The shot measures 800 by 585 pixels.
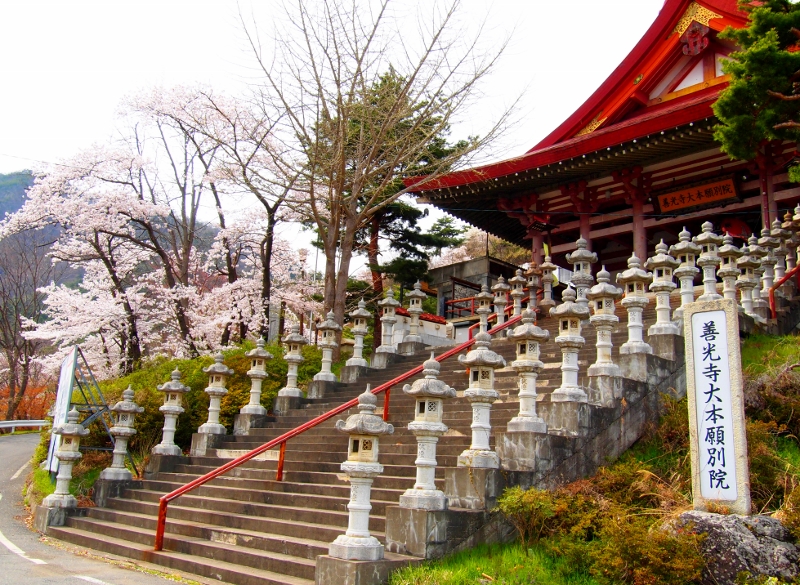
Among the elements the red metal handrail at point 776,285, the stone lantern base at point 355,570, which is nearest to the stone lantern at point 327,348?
the stone lantern base at point 355,570

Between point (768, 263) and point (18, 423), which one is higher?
point (768, 263)

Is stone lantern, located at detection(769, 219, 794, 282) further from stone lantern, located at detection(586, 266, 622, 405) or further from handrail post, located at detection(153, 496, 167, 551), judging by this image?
handrail post, located at detection(153, 496, 167, 551)

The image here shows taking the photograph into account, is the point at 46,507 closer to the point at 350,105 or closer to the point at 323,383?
the point at 323,383

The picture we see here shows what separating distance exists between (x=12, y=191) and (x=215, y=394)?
9527 centimetres

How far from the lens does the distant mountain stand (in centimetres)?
8794

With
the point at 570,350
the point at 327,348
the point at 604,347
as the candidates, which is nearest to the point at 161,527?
the point at 327,348

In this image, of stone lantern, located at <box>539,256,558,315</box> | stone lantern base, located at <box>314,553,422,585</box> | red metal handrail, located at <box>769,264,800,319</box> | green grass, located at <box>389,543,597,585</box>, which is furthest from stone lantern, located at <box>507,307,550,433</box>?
stone lantern, located at <box>539,256,558,315</box>

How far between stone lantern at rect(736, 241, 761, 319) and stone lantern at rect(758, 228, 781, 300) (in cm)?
75

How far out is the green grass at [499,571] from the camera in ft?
21.1

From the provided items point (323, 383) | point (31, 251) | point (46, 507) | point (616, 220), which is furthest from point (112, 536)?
point (31, 251)

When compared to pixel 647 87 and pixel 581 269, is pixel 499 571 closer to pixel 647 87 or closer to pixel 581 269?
pixel 581 269

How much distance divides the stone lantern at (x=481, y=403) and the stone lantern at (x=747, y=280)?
628 cm

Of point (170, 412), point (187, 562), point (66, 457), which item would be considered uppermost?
point (170, 412)

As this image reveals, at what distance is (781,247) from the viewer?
44.9 ft
